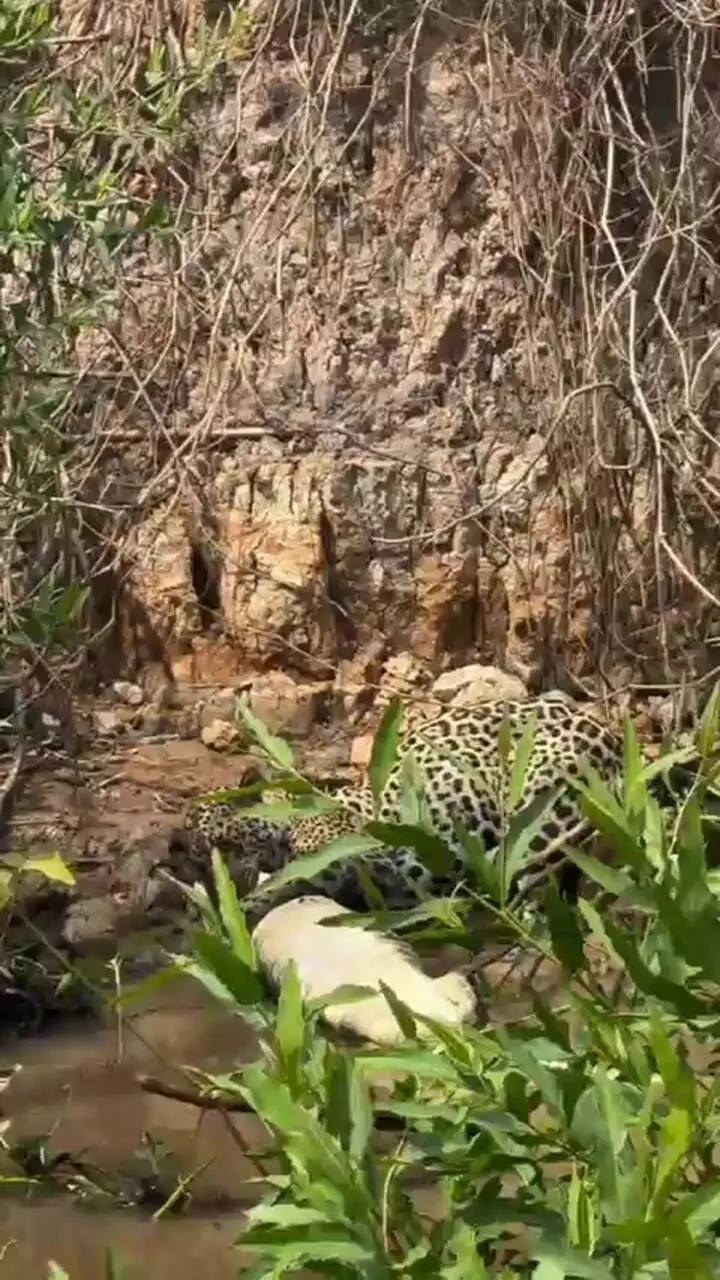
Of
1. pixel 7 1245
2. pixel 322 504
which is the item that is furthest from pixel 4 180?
pixel 322 504

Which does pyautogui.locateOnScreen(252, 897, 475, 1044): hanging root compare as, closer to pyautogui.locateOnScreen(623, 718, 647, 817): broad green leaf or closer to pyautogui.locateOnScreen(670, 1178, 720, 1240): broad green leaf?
pyautogui.locateOnScreen(623, 718, 647, 817): broad green leaf

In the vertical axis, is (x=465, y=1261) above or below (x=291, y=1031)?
below

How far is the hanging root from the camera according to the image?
9.53 ft

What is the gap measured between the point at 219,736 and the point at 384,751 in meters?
3.13

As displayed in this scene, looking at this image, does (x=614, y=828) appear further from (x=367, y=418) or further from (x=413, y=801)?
(x=367, y=418)

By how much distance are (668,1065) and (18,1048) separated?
2005 mm

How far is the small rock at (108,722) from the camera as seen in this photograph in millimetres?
4758

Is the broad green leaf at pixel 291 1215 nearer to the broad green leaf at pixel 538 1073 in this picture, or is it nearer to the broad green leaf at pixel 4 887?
the broad green leaf at pixel 538 1073

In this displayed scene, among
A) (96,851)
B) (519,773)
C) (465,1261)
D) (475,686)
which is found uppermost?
(519,773)

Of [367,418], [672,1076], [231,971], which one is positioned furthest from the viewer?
[367,418]

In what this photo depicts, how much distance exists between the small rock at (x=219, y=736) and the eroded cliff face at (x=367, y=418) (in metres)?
0.26

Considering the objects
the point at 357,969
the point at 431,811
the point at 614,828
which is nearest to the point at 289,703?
the point at 431,811

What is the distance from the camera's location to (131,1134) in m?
2.66

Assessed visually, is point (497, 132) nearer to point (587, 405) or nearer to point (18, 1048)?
point (587, 405)
